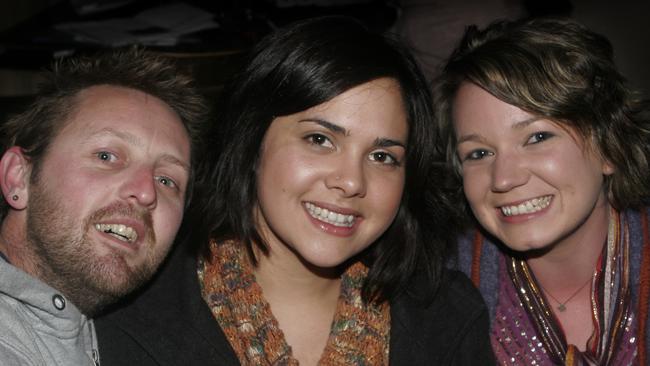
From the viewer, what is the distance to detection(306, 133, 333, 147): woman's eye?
6.21 feet

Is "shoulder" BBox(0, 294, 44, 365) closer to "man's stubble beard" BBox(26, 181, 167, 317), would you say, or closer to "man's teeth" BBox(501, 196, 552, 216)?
"man's stubble beard" BBox(26, 181, 167, 317)

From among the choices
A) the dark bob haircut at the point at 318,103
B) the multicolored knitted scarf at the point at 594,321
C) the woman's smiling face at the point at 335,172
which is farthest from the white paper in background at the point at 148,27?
the multicolored knitted scarf at the point at 594,321

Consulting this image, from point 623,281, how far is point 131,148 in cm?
156

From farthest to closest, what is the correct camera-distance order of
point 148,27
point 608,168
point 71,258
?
point 148,27
point 608,168
point 71,258

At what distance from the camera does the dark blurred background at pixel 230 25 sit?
3.23m

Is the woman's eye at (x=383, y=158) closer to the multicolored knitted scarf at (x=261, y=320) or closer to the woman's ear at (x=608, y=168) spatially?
the multicolored knitted scarf at (x=261, y=320)

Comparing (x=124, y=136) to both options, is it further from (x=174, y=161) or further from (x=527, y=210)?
(x=527, y=210)

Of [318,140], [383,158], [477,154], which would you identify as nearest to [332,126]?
[318,140]

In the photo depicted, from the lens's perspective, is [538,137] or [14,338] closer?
[14,338]

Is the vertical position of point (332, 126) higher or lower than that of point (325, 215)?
higher

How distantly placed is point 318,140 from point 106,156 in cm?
56

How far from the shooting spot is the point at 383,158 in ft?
6.51

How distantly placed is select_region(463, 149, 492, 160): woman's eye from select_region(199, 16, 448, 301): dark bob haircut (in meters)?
0.13

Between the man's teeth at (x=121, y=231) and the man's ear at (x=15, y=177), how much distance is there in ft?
0.71
